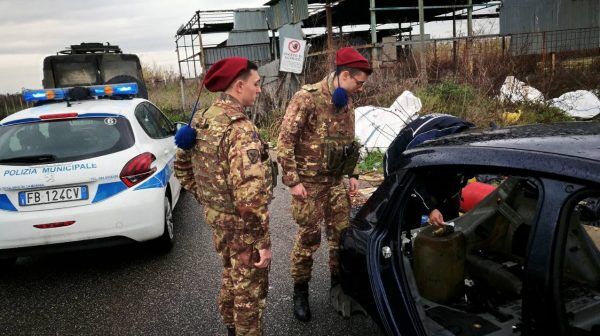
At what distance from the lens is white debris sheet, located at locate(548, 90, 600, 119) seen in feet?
25.9

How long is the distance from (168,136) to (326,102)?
2518mm

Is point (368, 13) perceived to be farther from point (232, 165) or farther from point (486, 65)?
point (232, 165)

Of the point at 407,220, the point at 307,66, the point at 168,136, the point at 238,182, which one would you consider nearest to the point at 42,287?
the point at 168,136

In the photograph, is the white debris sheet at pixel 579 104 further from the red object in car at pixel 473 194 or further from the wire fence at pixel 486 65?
the red object in car at pixel 473 194

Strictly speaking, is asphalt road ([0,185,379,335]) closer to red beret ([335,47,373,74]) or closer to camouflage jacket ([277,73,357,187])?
camouflage jacket ([277,73,357,187])

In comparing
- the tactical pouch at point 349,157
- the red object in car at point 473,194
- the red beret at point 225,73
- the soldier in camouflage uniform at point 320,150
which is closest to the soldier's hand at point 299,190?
the soldier in camouflage uniform at point 320,150

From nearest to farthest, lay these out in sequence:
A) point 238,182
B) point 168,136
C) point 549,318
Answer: point 549,318, point 238,182, point 168,136

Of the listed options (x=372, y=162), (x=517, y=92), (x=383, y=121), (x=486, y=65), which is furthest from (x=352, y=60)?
(x=486, y=65)

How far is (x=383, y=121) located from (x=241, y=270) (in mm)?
5175

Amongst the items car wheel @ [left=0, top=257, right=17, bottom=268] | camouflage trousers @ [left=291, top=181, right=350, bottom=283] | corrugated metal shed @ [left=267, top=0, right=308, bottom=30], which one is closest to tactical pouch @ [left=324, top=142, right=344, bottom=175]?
camouflage trousers @ [left=291, top=181, right=350, bottom=283]

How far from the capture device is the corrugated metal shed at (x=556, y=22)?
43.3 ft

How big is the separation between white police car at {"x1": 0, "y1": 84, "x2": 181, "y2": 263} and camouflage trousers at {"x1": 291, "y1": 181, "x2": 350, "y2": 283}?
4.63 feet

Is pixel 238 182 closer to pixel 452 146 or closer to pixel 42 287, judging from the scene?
pixel 452 146

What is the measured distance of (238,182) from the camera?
2.10 m
